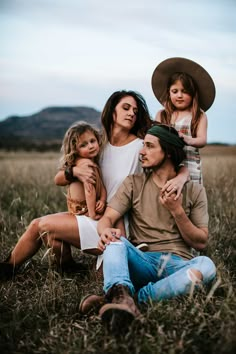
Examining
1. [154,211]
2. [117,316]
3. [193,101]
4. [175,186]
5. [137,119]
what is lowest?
[117,316]

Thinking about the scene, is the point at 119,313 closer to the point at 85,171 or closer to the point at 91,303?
the point at 91,303

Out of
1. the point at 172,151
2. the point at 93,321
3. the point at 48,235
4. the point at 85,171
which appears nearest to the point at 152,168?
the point at 172,151

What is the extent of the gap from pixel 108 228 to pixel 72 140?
0.91 m

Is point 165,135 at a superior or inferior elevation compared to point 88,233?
superior

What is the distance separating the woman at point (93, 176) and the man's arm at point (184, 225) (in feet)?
2.10

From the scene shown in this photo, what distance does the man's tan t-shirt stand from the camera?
3.62m

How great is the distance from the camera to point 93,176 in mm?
3920

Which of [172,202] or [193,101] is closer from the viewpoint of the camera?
[172,202]

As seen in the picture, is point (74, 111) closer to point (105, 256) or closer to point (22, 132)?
point (22, 132)

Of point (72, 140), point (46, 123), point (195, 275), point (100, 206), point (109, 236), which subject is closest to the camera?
point (195, 275)

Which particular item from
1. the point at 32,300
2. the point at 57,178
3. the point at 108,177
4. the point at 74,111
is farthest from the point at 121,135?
the point at 74,111

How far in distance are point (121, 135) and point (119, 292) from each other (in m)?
1.61

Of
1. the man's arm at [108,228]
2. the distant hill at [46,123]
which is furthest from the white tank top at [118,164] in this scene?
the distant hill at [46,123]

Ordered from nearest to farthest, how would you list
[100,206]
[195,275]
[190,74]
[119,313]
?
[119,313]
[195,275]
[100,206]
[190,74]
